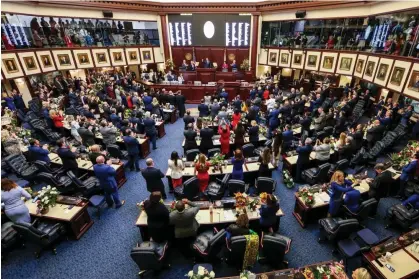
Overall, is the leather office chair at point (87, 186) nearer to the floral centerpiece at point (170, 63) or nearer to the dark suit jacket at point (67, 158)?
the dark suit jacket at point (67, 158)

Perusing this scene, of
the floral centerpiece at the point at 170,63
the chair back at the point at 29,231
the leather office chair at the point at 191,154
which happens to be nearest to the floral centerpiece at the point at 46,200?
the chair back at the point at 29,231

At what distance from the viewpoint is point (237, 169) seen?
24.5 ft

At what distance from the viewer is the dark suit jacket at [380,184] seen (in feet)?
21.2

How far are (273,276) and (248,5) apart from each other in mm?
19690

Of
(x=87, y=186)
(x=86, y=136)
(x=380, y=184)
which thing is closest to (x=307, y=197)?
(x=380, y=184)

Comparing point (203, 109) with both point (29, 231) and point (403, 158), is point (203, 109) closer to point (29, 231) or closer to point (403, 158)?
point (403, 158)

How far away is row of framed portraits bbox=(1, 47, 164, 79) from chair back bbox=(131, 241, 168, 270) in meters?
13.8

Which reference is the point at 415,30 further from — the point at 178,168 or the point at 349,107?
the point at 178,168

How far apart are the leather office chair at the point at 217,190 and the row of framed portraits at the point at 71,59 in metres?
13.4

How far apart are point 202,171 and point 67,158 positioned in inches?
183

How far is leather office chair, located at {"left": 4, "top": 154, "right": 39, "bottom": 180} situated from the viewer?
318 inches

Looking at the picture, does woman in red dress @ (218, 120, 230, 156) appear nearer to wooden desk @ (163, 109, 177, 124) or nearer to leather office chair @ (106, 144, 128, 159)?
leather office chair @ (106, 144, 128, 159)

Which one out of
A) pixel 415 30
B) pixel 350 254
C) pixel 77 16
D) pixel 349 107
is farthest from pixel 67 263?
pixel 77 16

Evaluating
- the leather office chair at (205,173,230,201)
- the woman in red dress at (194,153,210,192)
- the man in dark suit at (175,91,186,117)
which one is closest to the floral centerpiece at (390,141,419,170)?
the leather office chair at (205,173,230,201)
